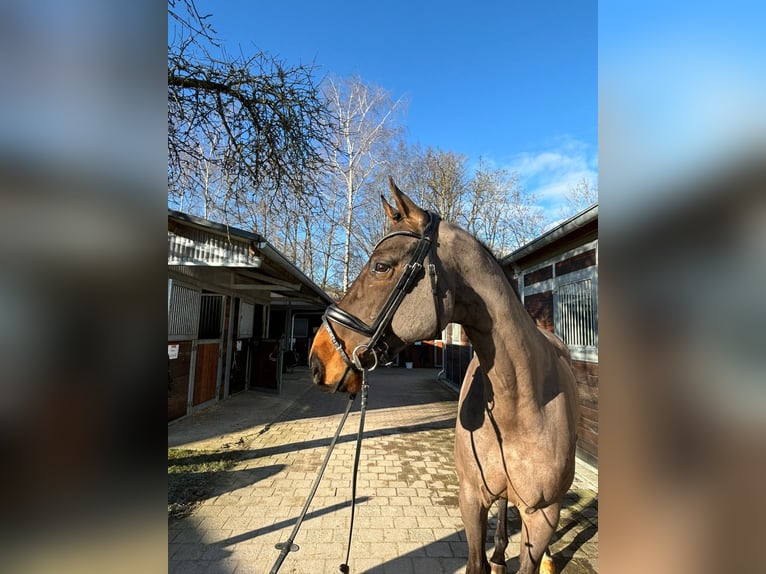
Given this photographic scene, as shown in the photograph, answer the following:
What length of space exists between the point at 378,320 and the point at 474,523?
1.32 meters

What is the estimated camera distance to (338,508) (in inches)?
142

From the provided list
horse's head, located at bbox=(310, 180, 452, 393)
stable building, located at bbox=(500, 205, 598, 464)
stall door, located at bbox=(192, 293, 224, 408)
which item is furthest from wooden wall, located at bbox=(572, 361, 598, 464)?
stall door, located at bbox=(192, 293, 224, 408)

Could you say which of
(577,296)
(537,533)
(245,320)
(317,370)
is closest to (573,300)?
(577,296)

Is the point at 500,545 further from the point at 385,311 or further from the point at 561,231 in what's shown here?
the point at 561,231

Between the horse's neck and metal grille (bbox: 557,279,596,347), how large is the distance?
3.59 metres

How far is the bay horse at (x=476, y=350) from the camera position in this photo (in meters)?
1.41

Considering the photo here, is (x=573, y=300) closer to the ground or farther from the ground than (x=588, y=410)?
farther from the ground

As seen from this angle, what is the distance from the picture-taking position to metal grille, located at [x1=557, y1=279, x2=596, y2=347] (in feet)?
15.9

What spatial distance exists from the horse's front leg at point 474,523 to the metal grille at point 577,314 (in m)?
3.38

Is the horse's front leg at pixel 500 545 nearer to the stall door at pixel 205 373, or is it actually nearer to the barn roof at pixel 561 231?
the barn roof at pixel 561 231

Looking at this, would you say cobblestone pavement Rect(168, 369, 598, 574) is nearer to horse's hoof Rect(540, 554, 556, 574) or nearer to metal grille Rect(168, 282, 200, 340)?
horse's hoof Rect(540, 554, 556, 574)
